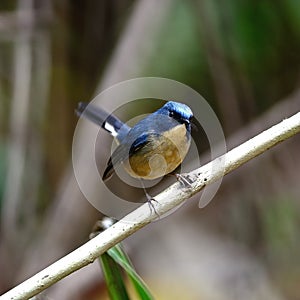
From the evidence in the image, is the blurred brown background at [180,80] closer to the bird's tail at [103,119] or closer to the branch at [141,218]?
the bird's tail at [103,119]

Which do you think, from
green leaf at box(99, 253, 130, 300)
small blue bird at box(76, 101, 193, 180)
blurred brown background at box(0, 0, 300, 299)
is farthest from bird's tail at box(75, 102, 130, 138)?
blurred brown background at box(0, 0, 300, 299)

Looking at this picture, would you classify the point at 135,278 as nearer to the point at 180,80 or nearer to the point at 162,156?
the point at 162,156

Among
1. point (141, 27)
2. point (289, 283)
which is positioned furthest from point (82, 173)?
point (289, 283)

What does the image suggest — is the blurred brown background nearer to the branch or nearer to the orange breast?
the orange breast

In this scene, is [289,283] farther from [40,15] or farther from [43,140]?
[40,15]

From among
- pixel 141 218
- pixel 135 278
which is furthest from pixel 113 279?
pixel 141 218

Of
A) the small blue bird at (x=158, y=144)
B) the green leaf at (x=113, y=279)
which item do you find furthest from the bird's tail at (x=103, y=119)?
the green leaf at (x=113, y=279)
